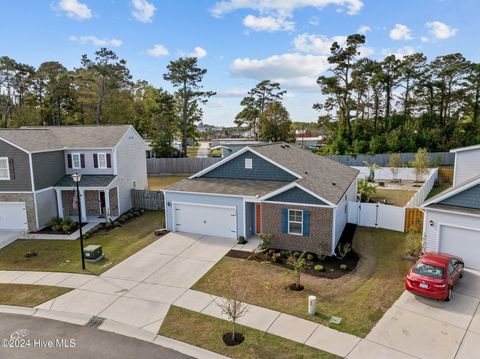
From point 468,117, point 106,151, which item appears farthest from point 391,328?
point 468,117

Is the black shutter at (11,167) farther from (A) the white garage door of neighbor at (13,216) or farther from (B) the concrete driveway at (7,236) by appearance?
(B) the concrete driveway at (7,236)

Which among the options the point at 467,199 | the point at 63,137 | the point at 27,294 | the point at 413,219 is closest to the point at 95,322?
the point at 27,294

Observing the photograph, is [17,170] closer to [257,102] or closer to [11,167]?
[11,167]

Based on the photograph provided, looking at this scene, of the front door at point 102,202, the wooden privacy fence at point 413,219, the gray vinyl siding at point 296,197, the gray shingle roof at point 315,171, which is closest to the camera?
the gray vinyl siding at point 296,197

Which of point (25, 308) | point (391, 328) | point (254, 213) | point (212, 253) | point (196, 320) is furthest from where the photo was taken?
point (254, 213)

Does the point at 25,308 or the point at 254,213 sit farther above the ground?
the point at 254,213

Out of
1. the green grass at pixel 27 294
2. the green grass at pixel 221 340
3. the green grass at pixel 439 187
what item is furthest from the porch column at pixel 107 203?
the green grass at pixel 439 187

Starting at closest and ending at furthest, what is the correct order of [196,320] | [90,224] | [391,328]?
[391,328], [196,320], [90,224]

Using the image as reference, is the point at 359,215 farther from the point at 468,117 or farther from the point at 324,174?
the point at 468,117
